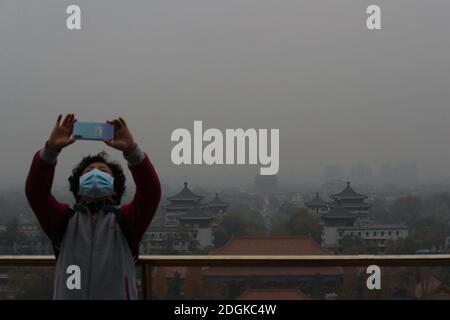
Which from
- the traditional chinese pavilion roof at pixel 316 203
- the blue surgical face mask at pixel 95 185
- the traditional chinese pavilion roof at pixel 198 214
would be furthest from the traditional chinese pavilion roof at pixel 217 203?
the blue surgical face mask at pixel 95 185

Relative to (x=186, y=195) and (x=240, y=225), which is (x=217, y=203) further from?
(x=240, y=225)

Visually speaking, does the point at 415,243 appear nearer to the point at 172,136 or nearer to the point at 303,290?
the point at 303,290

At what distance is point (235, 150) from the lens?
244 centimetres

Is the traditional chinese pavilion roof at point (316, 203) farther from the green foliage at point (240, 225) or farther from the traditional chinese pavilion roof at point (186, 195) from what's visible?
the traditional chinese pavilion roof at point (186, 195)

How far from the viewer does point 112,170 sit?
1.48 meters

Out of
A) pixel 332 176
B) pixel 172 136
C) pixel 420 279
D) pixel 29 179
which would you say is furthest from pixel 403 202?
pixel 29 179

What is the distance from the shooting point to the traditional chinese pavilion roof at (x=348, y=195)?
131 inches

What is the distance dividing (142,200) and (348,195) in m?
2.31

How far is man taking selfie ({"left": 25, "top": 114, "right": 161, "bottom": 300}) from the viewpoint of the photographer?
1.32 meters

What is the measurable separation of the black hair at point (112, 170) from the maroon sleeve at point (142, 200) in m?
0.09

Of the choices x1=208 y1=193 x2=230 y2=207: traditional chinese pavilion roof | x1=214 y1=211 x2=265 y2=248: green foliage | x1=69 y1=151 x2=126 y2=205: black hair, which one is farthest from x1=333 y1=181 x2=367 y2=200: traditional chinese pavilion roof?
x1=69 y1=151 x2=126 y2=205: black hair

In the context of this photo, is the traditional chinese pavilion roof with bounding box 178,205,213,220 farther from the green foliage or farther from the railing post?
the railing post

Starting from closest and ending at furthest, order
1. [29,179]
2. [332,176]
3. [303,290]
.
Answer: [29,179], [303,290], [332,176]
